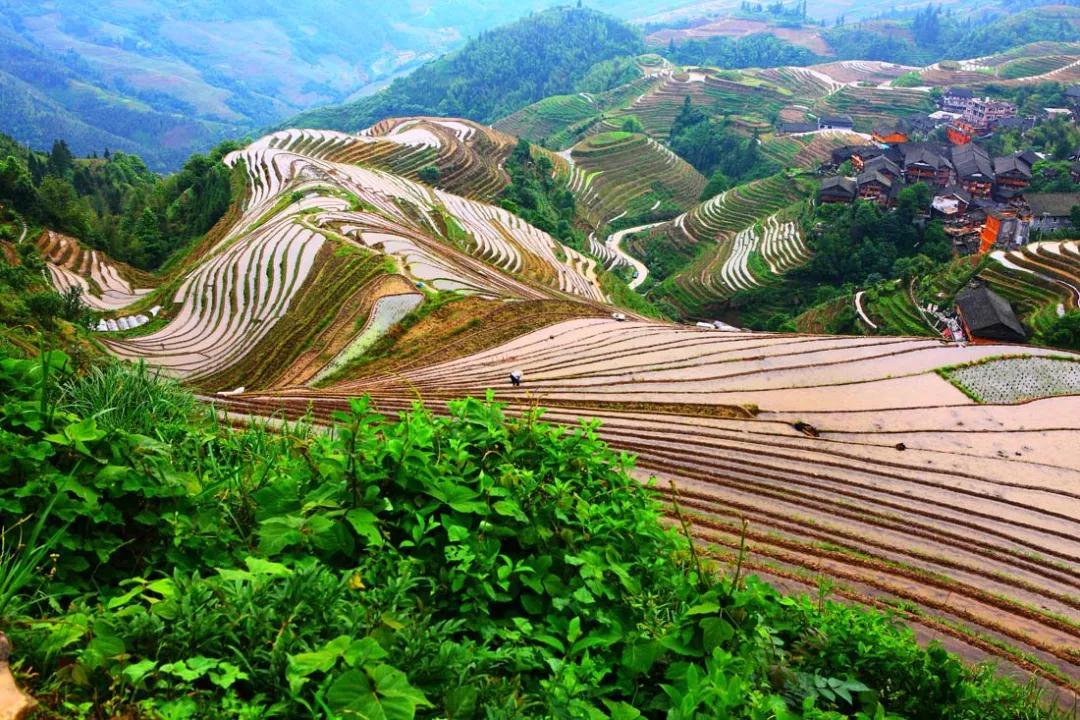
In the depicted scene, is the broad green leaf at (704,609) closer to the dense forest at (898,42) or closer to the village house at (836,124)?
the village house at (836,124)

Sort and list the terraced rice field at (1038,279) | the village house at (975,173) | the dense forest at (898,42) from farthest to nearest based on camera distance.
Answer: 1. the dense forest at (898,42)
2. the village house at (975,173)
3. the terraced rice field at (1038,279)

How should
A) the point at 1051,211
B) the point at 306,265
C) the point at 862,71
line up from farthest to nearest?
the point at 862,71
the point at 1051,211
the point at 306,265

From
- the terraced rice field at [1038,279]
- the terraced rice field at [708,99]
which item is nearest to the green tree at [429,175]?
the terraced rice field at [1038,279]

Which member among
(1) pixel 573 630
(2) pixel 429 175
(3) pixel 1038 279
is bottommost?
(3) pixel 1038 279

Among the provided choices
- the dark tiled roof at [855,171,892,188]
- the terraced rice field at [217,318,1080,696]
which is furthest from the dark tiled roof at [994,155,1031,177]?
the terraced rice field at [217,318,1080,696]

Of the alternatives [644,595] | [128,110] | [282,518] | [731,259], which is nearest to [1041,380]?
[644,595]

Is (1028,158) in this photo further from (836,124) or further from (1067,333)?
(1067,333)

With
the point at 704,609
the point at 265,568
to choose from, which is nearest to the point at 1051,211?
the point at 704,609
